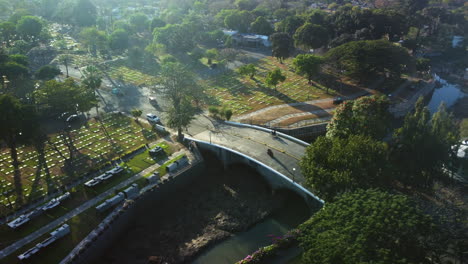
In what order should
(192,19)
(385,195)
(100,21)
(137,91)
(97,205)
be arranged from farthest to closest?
1. (100,21)
2. (192,19)
3. (137,91)
4. (97,205)
5. (385,195)

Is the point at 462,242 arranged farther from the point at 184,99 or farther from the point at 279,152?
the point at 184,99

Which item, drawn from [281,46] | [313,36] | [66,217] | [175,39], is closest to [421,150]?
[66,217]

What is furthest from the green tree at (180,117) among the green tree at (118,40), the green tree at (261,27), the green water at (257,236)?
the green tree at (261,27)

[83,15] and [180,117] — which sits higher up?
[83,15]

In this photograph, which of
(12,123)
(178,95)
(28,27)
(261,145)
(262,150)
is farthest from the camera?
(28,27)

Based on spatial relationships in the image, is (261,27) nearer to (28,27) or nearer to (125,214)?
(28,27)

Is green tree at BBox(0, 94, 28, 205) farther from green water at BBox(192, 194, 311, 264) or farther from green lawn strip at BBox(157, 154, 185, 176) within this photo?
green water at BBox(192, 194, 311, 264)

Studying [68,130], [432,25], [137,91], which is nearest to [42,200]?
[68,130]
